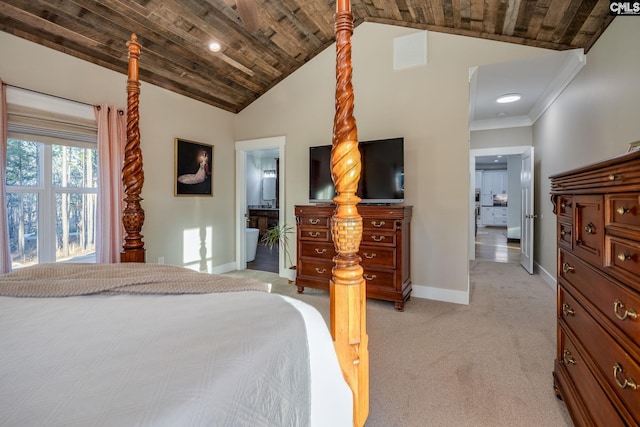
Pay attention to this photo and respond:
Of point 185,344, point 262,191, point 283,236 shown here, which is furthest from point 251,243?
point 185,344

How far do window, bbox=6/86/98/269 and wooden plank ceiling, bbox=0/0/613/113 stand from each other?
67cm

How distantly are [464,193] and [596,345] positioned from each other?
2.21 meters

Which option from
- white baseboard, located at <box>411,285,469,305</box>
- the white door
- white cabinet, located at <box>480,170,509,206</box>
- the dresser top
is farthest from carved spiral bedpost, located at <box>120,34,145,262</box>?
white cabinet, located at <box>480,170,509,206</box>

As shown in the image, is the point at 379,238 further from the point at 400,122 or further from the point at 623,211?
the point at 623,211

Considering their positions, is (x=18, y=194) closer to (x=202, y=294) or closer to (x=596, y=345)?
(x=202, y=294)

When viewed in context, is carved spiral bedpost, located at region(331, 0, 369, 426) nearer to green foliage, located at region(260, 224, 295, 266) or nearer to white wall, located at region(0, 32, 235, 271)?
white wall, located at region(0, 32, 235, 271)

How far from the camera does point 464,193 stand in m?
3.27

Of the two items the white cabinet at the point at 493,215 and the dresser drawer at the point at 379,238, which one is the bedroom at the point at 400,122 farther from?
the white cabinet at the point at 493,215

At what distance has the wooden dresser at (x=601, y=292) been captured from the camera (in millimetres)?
978

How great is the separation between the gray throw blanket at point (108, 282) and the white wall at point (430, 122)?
101 inches

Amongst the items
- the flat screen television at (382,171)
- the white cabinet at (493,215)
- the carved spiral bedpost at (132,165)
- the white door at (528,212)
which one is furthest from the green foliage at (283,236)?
the white cabinet at (493,215)

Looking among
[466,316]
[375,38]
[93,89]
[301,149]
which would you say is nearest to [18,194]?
[93,89]

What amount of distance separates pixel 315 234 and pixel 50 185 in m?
2.64

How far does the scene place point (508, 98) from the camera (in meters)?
4.20
